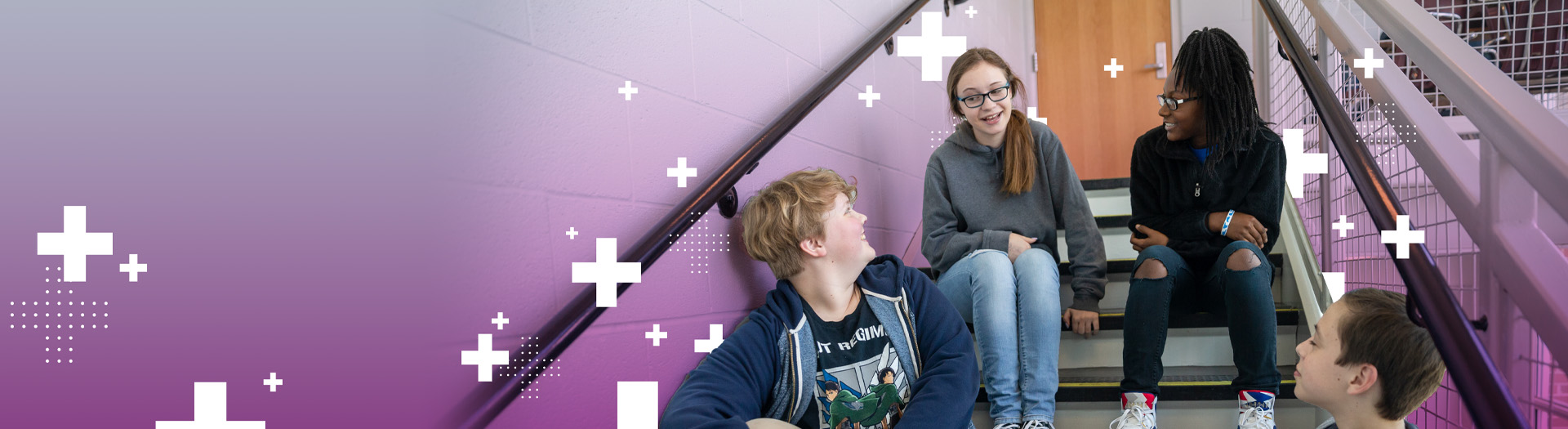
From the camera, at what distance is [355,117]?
844 mm

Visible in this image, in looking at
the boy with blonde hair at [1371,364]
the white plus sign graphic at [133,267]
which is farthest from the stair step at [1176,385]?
the white plus sign graphic at [133,267]

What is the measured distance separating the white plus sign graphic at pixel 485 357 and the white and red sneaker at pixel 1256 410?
129cm

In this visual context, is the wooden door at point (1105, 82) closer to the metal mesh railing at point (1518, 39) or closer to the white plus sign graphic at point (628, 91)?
the metal mesh railing at point (1518, 39)

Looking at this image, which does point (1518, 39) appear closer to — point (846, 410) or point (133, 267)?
point (846, 410)

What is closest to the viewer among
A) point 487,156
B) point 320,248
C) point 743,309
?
point 320,248

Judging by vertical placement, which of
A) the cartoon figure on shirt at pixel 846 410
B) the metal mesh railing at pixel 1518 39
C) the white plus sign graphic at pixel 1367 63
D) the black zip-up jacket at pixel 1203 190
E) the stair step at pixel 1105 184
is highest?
the metal mesh railing at pixel 1518 39

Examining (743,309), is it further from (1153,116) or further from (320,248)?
(1153,116)

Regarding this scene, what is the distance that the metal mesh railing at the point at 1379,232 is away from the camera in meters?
1.19

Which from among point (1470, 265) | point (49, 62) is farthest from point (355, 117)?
point (1470, 265)

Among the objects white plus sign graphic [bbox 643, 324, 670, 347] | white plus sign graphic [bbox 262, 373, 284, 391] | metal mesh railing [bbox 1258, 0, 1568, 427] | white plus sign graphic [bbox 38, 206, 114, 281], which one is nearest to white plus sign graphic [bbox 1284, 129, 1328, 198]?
metal mesh railing [bbox 1258, 0, 1568, 427]

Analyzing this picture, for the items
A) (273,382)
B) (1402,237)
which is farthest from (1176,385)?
(273,382)

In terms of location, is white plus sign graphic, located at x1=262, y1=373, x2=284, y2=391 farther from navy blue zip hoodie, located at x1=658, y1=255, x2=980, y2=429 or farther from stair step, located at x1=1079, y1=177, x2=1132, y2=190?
stair step, located at x1=1079, y1=177, x2=1132, y2=190

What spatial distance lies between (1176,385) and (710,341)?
94cm

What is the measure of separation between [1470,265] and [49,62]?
214cm
